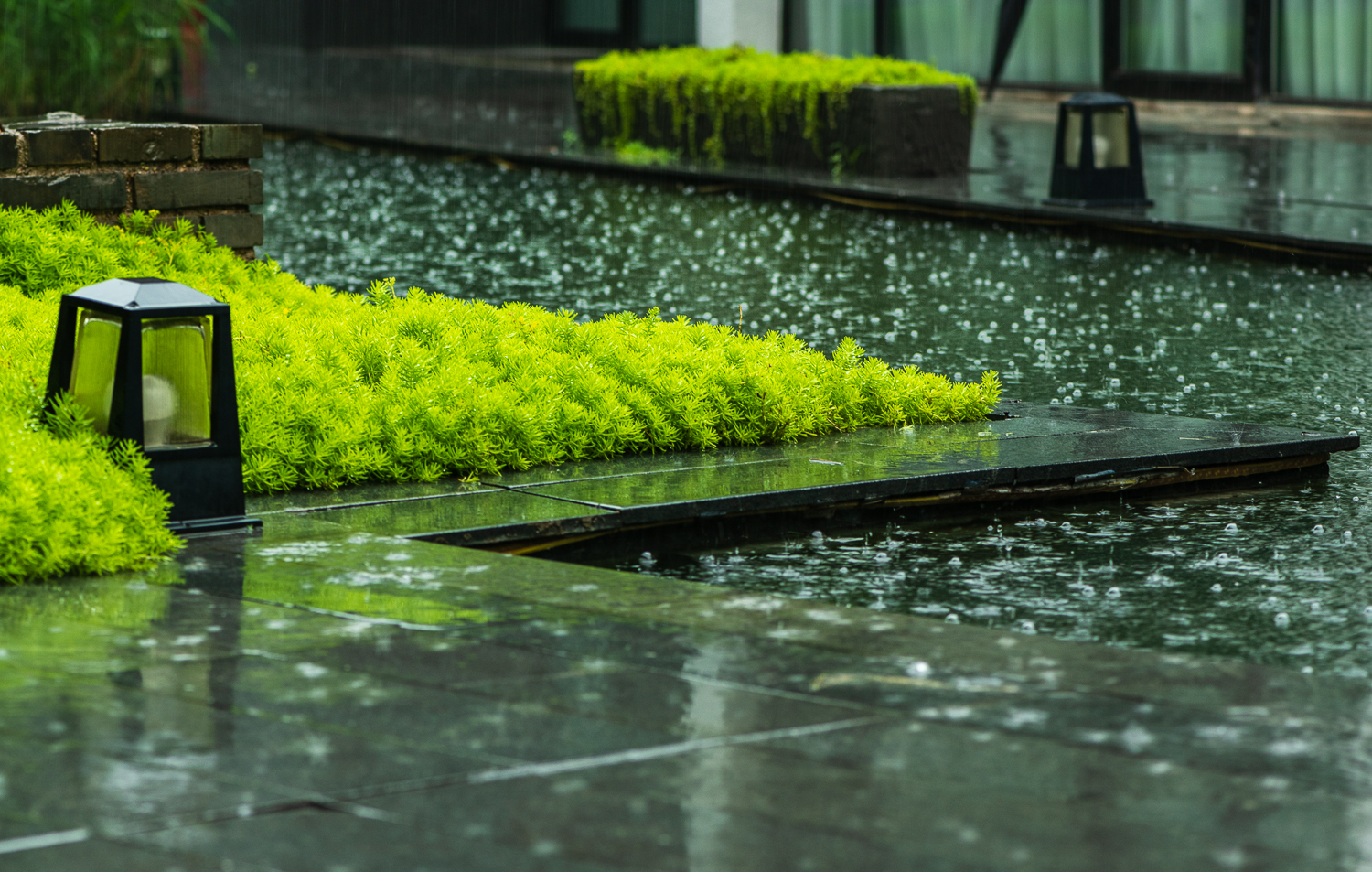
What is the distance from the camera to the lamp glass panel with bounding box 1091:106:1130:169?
13.8 meters

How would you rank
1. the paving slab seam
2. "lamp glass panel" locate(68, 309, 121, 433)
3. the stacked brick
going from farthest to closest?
the stacked brick, "lamp glass panel" locate(68, 309, 121, 433), the paving slab seam

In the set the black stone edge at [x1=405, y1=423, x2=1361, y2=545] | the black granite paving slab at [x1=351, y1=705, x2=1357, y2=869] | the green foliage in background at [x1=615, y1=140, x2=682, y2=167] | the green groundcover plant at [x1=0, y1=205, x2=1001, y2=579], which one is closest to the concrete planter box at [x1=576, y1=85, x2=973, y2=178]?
the green foliage in background at [x1=615, y1=140, x2=682, y2=167]

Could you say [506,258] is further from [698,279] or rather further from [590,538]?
[590,538]

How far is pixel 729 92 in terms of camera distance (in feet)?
56.2

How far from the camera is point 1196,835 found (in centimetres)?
301

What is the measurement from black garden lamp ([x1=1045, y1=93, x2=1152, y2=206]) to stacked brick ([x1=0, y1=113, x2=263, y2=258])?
673cm

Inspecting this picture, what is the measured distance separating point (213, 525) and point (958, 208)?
9655 millimetres

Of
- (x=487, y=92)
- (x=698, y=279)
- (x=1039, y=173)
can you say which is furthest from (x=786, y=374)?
(x=487, y=92)

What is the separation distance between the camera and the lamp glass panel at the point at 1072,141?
13797 millimetres

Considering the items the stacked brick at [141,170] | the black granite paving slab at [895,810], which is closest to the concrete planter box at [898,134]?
the stacked brick at [141,170]

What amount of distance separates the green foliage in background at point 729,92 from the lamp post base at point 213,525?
38.2 feet

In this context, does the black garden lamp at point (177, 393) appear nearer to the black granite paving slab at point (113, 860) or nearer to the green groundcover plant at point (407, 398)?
the green groundcover plant at point (407, 398)

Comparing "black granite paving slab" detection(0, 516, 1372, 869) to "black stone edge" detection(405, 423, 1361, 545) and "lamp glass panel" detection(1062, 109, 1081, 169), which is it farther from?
"lamp glass panel" detection(1062, 109, 1081, 169)

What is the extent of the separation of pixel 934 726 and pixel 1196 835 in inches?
24.0
